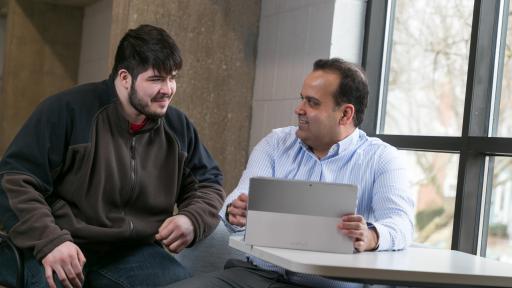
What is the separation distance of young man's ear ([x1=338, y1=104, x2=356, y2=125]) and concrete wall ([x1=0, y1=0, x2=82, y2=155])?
183 inches

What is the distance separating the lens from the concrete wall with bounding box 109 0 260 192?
488 cm

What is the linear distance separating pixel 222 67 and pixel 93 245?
221cm

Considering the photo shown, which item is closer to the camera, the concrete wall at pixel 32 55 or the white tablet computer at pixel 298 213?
the white tablet computer at pixel 298 213

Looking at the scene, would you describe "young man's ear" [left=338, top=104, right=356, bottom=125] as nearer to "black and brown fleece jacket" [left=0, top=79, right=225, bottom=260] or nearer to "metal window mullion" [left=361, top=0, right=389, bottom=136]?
"black and brown fleece jacket" [left=0, top=79, right=225, bottom=260]

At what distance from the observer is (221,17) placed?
4961 mm

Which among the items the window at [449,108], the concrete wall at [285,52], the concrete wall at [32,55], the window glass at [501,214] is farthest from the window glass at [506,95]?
the concrete wall at [32,55]

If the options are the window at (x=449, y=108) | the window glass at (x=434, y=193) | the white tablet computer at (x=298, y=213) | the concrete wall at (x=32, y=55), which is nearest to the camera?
the white tablet computer at (x=298, y=213)

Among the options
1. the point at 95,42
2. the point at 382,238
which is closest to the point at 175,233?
the point at 382,238

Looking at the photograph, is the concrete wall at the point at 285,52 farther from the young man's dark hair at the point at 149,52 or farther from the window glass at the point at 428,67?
the young man's dark hair at the point at 149,52

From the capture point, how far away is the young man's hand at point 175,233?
9.70ft

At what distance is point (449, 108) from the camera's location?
385cm

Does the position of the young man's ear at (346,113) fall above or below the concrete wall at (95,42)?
below

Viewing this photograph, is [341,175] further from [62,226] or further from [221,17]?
[221,17]

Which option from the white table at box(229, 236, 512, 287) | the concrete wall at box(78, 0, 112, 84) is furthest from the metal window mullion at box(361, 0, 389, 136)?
the concrete wall at box(78, 0, 112, 84)
